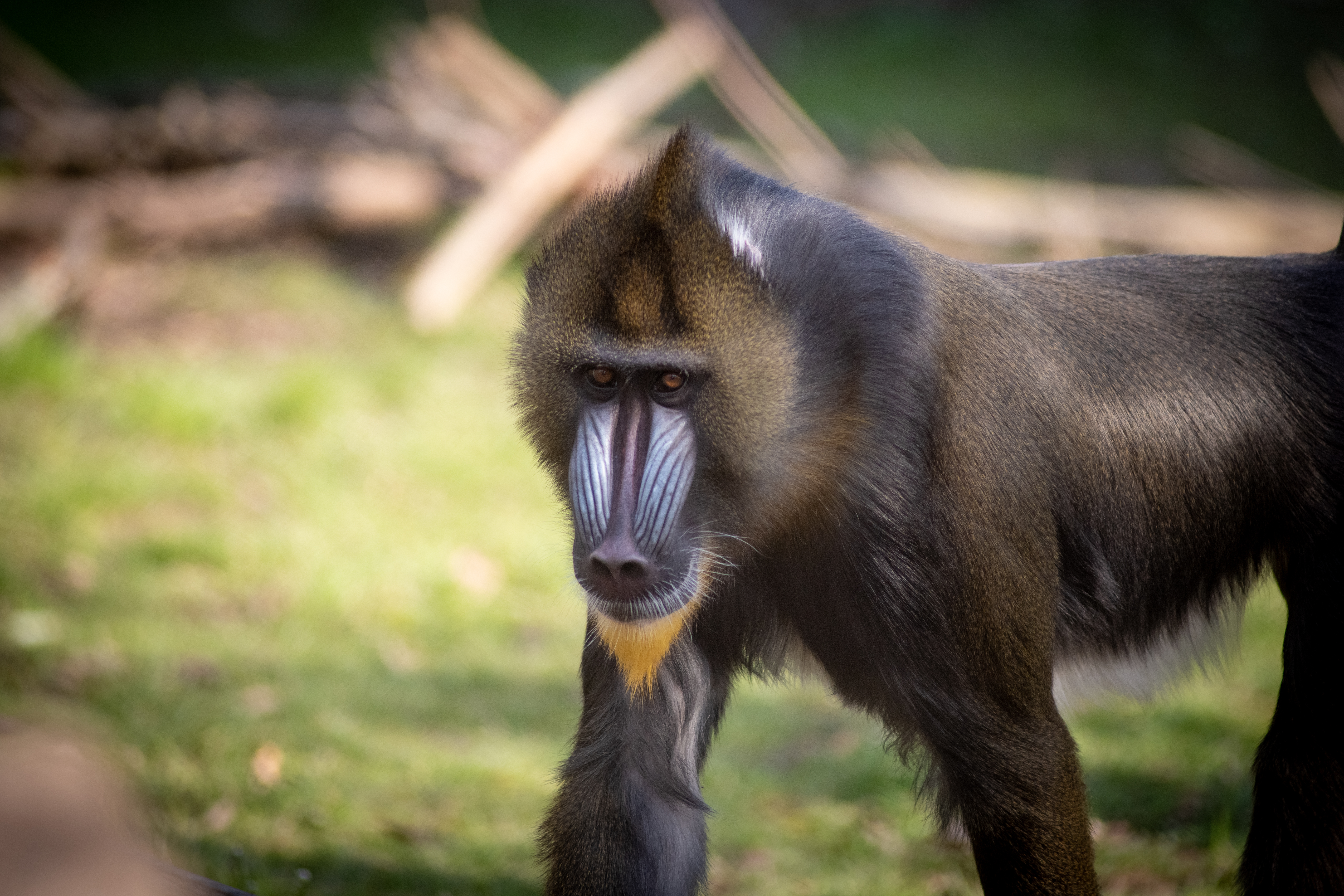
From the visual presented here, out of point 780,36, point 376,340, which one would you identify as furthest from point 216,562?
point 780,36

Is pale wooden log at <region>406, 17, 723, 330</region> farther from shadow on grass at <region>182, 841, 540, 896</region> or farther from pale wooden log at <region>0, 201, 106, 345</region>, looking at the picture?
shadow on grass at <region>182, 841, 540, 896</region>

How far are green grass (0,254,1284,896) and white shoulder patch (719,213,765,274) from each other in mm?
778

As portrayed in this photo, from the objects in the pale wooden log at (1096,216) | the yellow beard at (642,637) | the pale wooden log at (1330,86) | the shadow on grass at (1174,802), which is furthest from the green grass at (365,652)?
the pale wooden log at (1330,86)

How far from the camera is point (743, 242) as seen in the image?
2471mm

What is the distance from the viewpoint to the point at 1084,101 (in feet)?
37.8

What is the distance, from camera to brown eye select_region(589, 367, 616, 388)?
2.47 m

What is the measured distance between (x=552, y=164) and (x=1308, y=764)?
5.96m

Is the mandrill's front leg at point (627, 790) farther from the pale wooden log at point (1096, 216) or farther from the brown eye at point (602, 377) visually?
the pale wooden log at point (1096, 216)

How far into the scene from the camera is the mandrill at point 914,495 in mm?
2449

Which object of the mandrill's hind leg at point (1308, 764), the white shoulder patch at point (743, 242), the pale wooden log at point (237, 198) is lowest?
the mandrill's hind leg at point (1308, 764)

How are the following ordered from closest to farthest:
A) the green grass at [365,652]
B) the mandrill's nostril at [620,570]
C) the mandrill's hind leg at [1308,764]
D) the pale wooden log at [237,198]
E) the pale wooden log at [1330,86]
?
the mandrill's nostril at [620,570]
the mandrill's hind leg at [1308,764]
the green grass at [365,652]
the pale wooden log at [237,198]
the pale wooden log at [1330,86]

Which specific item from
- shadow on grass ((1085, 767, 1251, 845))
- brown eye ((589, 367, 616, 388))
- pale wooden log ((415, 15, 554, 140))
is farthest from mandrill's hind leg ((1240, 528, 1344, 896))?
pale wooden log ((415, 15, 554, 140))

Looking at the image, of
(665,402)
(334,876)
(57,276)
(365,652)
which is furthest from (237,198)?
(665,402)

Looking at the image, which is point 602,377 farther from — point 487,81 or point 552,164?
point 487,81
